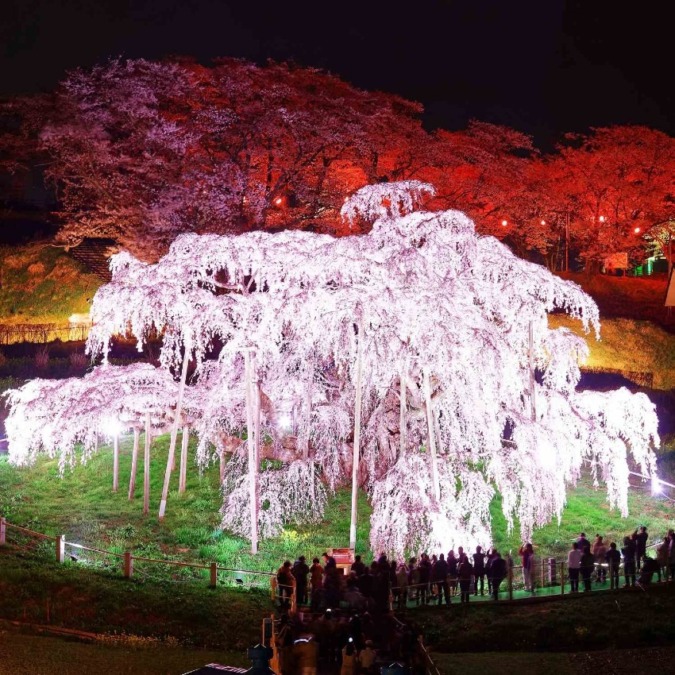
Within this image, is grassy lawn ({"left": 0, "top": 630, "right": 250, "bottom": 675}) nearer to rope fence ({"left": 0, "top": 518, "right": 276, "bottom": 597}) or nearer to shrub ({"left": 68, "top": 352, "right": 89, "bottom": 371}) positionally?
rope fence ({"left": 0, "top": 518, "right": 276, "bottom": 597})

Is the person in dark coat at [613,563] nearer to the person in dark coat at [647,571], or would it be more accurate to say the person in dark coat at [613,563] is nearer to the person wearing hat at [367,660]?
the person in dark coat at [647,571]

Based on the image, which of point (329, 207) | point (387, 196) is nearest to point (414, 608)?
point (387, 196)

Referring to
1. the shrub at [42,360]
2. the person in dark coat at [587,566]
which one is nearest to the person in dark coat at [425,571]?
the person in dark coat at [587,566]

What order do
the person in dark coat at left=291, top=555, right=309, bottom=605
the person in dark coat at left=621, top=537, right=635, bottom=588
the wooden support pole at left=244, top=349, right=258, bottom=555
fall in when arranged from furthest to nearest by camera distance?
Result: the wooden support pole at left=244, top=349, right=258, bottom=555 → the person in dark coat at left=621, top=537, right=635, bottom=588 → the person in dark coat at left=291, top=555, right=309, bottom=605

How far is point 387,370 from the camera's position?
1811 centimetres

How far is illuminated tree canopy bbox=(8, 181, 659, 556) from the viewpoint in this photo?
17312mm

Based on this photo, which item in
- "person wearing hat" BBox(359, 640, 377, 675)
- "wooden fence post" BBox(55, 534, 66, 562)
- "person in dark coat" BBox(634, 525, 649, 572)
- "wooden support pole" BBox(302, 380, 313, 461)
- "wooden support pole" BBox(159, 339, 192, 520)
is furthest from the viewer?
"wooden support pole" BBox(302, 380, 313, 461)

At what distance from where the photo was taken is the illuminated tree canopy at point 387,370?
1731 cm

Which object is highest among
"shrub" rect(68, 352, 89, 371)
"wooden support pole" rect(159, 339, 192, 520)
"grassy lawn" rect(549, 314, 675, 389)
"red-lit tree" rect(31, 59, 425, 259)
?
"red-lit tree" rect(31, 59, 425, 259)

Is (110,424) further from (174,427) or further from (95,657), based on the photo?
(95,657)

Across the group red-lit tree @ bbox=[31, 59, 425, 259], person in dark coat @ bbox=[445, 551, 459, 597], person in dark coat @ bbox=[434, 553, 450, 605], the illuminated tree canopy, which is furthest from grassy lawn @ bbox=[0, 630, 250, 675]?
red-lit tree @ bbox=[31, 59, 425, 259]

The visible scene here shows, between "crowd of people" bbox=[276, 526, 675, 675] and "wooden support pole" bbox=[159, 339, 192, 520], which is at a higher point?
"wooden support pole" bbox=[159, 339, 192, 520]

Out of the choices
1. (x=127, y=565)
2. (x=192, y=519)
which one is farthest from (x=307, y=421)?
(x=127, y=565)

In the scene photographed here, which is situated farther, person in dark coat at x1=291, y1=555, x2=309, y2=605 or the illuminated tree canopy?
the illuminated tree canopy
